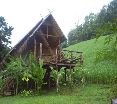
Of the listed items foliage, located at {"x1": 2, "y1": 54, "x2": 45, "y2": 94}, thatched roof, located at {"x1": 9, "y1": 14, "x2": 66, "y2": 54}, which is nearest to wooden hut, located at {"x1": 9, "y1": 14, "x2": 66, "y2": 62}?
thatched roof, located at {"x1": 9, "y1": 14, "x2": 66, "y2": 54}

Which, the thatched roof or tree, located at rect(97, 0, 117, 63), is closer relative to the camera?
tree, located at rect(97, 0, 117, 63)

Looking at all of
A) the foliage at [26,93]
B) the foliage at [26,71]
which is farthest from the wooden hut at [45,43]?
the foliage at [26,93]

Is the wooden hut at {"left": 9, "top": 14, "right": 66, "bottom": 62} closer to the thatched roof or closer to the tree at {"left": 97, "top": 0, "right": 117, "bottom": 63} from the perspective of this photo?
the thatched roof

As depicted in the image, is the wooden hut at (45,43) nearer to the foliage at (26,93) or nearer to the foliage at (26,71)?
the foliage at (26,71)

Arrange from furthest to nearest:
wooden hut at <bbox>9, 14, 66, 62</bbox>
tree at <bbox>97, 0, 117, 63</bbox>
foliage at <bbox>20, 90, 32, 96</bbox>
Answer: wooden hut at <bbox>9, 14, 66, 62</bbox>
foliage at <bbox>20, 90, 32, 96</bbox>
tree at <bbox>97, 0, 117, 63</bbox>

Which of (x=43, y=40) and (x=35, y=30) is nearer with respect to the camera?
(x=35, y=30)

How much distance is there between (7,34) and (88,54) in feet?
57.0

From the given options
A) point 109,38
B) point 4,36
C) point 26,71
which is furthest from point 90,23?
point 109,38

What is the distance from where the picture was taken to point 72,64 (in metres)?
23.8

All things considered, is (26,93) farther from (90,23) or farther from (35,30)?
(90,23)

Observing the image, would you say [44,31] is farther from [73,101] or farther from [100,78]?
[73,101]

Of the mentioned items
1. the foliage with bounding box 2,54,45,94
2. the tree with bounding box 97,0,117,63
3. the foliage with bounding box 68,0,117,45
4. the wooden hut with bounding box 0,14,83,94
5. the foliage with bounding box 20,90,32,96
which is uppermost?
the foliage with bounding box 68,0,117,45

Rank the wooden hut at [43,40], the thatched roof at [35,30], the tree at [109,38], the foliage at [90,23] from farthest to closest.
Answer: the foliage at [90,23] < the wooden hut at [43,40] < the thatched roof at [35,30] < the tree at [109,38]

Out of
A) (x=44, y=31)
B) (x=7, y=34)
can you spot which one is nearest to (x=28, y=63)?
(x=44, y=31)
